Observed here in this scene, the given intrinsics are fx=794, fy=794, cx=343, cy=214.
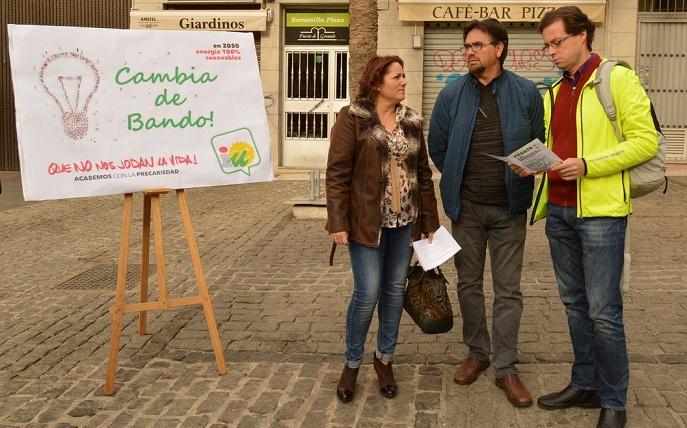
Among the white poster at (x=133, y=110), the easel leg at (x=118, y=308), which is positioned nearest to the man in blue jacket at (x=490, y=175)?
the white poster at (x=133, y=110)

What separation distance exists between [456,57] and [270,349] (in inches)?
486

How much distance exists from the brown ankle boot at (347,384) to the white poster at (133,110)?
1338 millimetres

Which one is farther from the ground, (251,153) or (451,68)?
(451,68)

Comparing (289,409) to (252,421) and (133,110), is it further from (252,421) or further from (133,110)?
(133,110)

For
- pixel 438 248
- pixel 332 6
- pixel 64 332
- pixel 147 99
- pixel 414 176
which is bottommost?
pixel 64 332

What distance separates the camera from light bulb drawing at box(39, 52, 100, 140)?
4.27 meters

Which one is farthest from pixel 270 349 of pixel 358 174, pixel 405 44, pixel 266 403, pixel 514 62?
pixel 514 62

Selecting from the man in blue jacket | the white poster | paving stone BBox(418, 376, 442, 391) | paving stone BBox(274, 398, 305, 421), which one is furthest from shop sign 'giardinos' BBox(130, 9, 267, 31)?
paving stone BBox(274, 398, 305, 421)

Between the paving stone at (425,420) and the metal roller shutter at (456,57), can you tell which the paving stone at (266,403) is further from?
the metal roller shutter at (456,57)

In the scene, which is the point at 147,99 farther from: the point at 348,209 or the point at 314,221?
the point at 314,221

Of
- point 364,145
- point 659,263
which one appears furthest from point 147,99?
point 659,263

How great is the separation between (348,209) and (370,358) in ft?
3.97

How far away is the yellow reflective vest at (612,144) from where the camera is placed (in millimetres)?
3555

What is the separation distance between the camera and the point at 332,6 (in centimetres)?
1677
